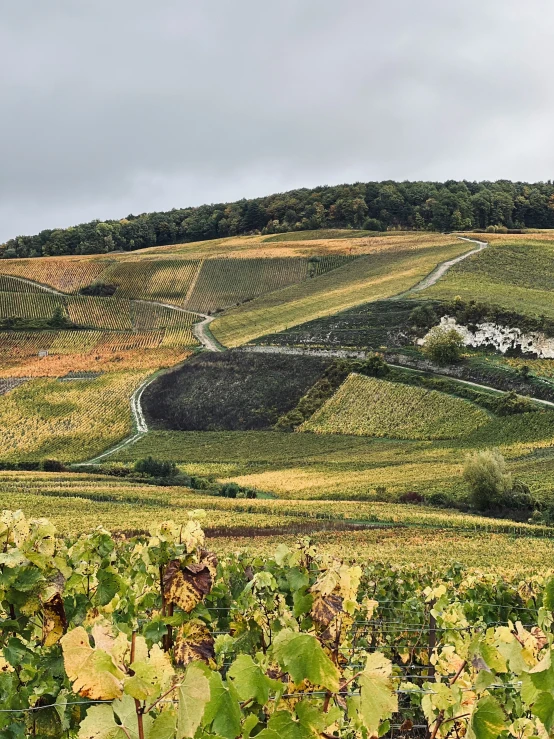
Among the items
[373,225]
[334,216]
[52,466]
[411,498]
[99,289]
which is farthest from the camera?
[334,216]

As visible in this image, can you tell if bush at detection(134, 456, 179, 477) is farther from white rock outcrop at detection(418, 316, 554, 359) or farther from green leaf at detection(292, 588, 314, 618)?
green leaf at detection(292, 588, 314, 618)

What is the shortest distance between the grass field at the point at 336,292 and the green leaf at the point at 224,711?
84638mm

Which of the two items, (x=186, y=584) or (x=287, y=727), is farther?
(x=186, y=584)

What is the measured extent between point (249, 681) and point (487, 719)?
3.66 ft

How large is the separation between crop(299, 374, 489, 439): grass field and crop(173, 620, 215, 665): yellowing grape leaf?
52220 mm

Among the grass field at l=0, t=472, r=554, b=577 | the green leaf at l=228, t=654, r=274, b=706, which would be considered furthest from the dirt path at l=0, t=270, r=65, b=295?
the green leaf at l=228, t=654, r=274, b=706

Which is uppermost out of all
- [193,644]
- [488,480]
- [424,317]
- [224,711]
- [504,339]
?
[224,711]

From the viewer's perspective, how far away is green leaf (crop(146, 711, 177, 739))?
2.77m

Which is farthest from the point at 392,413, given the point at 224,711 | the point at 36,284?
the point at 36,284

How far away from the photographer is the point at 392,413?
206 ft

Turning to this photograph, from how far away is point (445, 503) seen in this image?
132ft

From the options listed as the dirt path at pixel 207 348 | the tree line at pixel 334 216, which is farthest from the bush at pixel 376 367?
the tree line at pixel 334 216

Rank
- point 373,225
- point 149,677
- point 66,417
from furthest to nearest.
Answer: point 373,225
point 66,417
point 149,677

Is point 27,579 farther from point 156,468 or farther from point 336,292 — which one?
point 336,292
